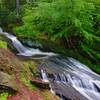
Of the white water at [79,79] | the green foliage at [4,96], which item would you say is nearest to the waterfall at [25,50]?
the white water at [79,79]

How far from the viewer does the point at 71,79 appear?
19266mm

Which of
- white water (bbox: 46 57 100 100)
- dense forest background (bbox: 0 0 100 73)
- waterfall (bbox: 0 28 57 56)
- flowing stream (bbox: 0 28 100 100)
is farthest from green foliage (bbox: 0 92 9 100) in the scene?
dense forest background (bbox: 0 0 100 73)

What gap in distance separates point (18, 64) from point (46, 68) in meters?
2.23

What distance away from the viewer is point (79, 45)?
88.5 feet

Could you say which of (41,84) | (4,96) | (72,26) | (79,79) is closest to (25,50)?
(72,26)

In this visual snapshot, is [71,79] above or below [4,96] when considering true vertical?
below

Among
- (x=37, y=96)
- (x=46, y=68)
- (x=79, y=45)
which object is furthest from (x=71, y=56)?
(x=37, y=96)

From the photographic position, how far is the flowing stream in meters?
17.0

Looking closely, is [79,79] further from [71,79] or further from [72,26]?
[72,26]

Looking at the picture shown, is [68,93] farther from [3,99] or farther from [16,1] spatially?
[16,1]

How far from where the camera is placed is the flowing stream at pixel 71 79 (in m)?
17.0

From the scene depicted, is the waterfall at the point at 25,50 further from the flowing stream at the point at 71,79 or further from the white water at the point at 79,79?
the white water at the point at 79,79

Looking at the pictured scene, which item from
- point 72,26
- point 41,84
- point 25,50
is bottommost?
point 25,50

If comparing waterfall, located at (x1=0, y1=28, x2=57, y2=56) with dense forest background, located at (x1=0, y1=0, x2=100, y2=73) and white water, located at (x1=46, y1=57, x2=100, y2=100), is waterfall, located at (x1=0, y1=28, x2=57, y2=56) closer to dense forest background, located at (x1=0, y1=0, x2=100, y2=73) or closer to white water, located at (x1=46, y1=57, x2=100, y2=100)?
dense forest background, located at (x1=0, y1=0, x2=100, y2=73)
